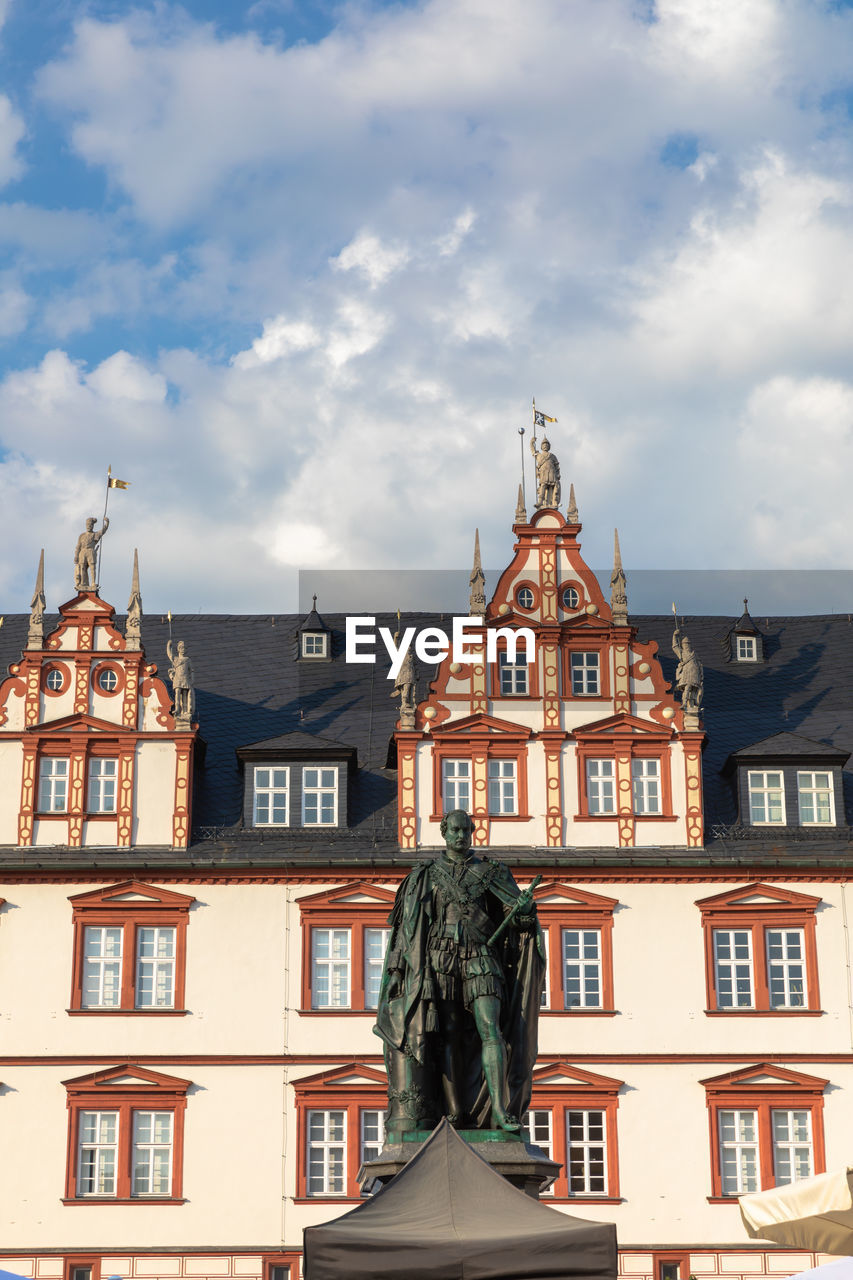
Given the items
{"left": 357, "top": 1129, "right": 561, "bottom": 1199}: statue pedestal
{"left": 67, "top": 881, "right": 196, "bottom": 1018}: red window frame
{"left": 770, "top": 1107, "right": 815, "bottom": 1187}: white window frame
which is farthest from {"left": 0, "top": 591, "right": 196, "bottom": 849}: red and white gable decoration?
{"left": 357, "top": 1129, "right": 561, "bottom": 1199}: statue pedestal

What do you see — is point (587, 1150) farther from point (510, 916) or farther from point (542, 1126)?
point (510, 916)

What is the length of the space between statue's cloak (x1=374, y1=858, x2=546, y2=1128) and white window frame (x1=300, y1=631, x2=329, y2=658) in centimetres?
2743

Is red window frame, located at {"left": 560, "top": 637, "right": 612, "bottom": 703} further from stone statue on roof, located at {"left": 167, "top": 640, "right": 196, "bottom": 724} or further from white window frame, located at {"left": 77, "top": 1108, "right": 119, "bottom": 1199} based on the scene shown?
white window frame, located at {"left": 77, "top": 1108, "right": 119, "bottom": 1199}

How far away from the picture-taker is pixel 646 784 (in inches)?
1467

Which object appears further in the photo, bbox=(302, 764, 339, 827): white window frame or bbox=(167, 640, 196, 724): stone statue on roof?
bbox=(302, 764, 339, 827): white window frame

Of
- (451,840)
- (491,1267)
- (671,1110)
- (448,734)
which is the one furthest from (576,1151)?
(491,1267)

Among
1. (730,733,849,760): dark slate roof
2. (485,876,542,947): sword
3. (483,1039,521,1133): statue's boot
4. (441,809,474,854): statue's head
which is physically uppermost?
(730,733,849,760): dark slate roof

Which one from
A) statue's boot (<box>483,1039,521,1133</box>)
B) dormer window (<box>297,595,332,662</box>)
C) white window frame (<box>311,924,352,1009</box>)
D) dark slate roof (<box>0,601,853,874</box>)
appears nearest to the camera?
statue's boot (<box>483,1039,521,1133</box>)

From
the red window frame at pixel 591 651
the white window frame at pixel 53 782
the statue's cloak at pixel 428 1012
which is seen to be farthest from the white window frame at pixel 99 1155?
the statue's cloak at pixel 428 1012

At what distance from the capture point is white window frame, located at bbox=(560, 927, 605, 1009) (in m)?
36.1

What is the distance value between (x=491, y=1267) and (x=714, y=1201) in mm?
25868

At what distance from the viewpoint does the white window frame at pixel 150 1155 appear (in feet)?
115

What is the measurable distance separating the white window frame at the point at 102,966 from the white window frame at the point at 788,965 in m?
12.8

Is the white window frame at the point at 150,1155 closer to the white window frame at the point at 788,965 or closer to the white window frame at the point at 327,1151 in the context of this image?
the white window frame at the point at 327,1151
